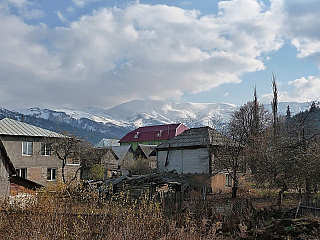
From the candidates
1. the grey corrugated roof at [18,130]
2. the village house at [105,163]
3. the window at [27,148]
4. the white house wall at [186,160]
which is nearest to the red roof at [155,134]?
the village house at [105,163]

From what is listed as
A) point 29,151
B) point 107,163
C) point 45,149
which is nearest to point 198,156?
point 45,149

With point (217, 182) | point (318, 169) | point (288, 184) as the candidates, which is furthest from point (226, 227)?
point (217, 182)

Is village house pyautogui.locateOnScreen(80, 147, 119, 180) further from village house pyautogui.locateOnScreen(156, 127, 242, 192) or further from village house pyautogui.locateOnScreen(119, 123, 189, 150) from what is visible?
village house pyautogui.locateOnScreen(119, 123, 189, 150)

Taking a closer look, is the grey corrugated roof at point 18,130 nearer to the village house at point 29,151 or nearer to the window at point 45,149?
the village house at point 29,151

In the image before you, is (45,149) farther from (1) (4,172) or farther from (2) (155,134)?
(2) (155,134)

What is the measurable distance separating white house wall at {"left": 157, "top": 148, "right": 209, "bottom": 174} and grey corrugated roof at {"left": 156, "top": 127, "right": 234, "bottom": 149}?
555 mm

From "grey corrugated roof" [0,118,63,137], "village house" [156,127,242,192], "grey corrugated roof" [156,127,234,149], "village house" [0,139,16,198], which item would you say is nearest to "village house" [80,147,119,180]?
"grey corrugated roof" [0,118,63,137]

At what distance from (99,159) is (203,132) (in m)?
22.9

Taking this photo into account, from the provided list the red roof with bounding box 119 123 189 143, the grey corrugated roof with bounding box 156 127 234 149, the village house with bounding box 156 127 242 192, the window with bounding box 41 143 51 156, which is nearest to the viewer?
the village house with bounding box 156 127 242 192

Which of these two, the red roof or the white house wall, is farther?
the red roof

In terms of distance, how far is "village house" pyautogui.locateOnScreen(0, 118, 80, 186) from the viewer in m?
29.4

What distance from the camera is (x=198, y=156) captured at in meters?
29.5

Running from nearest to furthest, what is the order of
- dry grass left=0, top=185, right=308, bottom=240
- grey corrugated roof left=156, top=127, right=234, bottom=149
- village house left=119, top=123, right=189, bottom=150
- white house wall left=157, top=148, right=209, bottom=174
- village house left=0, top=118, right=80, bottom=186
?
dry grass left=0, top=185, right=308, bottom=240 → grey corrugated roof left=156, top=127, right=234, bottom=149 → white house wall left=157, top=148, right=209, bottom=174 → village house left=0, top=118, right=80, bottom=186 → village house left=119, top=123, right=189, bottom=150

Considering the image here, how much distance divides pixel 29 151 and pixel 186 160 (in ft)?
46.4
